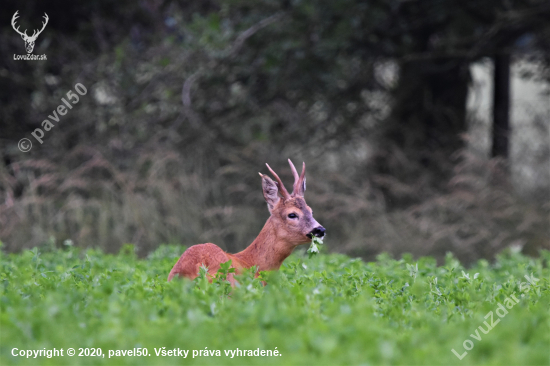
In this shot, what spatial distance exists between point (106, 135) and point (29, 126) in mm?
1883

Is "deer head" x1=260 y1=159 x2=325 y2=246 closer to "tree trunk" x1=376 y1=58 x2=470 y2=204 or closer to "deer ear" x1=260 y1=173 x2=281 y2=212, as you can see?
"deer ear" x1=260 y1=173 x2=281 y2=212

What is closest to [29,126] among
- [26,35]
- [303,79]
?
[26,35]

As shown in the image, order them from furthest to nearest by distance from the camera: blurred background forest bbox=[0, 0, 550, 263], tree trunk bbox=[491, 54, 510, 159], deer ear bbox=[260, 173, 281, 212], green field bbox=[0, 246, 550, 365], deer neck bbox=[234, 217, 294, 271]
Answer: tree trunk bbox=[491, 54, 510, 159] → blurred background forest bbox=[0, 0, 550, 263] → deer ear bbox=[260, 173, 281, 212] → deer neck bbox=[234, 217, 294, 271] → green field bbox=[0, 246, 550, 365]

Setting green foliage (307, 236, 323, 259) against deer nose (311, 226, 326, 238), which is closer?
green foliage (307, 236, 323, 259)

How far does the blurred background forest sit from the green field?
5.43 metres

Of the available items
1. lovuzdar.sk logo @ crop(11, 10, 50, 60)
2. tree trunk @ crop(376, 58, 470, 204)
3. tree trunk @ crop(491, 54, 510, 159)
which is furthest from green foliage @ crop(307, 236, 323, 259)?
lovuzdar.sk logo @ crop(11, 10, 50, 60)

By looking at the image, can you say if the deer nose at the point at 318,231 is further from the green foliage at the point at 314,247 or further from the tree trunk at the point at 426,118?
the tree trunk at the point at 426,118

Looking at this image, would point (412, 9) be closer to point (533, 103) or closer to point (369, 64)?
point (369, 64)

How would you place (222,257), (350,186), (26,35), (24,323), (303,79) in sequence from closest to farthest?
(24,323), (222,257), (350,186), (303,79), (26,35)

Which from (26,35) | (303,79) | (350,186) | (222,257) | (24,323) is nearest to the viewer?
(24,323)

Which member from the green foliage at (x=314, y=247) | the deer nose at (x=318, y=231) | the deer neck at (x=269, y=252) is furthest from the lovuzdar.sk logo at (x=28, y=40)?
the green foliage at (x=314, y=247)

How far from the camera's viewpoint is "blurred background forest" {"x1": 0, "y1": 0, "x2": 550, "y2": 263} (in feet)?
32.8

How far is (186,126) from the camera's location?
476 inches

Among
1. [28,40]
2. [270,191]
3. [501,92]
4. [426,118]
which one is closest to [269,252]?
[270,191]
